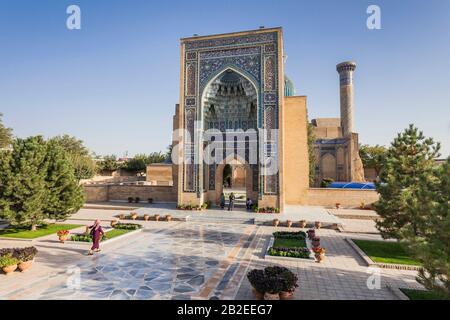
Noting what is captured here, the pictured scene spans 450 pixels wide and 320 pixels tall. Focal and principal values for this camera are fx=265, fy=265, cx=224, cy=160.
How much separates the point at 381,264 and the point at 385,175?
3.17 meters

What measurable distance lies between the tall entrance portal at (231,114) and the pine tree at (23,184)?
307 inches

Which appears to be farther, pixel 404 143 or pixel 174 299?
pixel 404 143

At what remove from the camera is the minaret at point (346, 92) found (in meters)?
39.4

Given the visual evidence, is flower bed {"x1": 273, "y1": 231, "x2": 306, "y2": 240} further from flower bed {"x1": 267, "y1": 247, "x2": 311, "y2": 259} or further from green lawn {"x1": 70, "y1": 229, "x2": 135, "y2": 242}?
green lawn {"x1": 70, "y1": 229, "x2": 135, "y2": 242}

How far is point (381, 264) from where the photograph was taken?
7.54 meters

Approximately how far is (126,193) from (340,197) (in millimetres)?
16057

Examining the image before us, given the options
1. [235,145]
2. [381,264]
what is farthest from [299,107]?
[381,264]

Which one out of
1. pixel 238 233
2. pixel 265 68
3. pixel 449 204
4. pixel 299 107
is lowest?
pixel 238 233

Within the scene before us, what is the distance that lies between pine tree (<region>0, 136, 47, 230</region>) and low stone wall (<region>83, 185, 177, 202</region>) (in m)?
9.39

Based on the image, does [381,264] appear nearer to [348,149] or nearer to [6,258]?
[6,258]

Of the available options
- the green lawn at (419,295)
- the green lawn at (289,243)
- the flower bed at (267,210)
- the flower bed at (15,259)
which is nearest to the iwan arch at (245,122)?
the flower bed at (267,210)

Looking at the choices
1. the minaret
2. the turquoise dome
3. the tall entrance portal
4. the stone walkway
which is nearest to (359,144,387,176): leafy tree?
the minaret

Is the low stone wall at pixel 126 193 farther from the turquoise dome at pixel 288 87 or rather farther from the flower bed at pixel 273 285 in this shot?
the flower bed at pixel 273 285

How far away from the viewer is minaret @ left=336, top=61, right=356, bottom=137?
129ft
